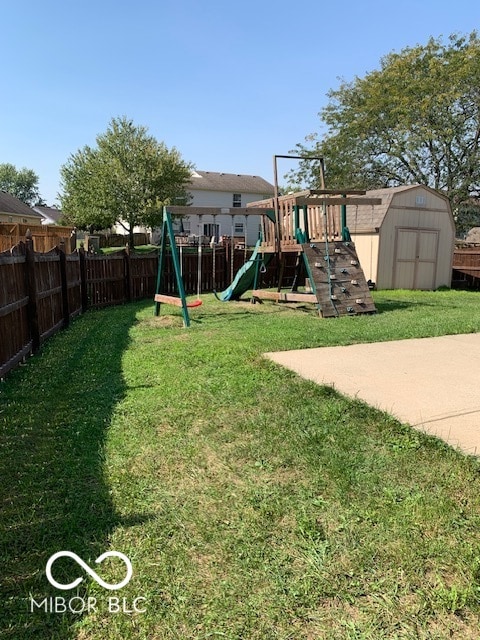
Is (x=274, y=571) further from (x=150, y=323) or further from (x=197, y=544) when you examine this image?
(x=150, y=323)

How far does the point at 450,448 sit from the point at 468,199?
90.0ft

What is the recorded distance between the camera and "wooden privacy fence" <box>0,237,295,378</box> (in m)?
5.32

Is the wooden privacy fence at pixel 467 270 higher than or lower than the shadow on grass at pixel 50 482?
higher

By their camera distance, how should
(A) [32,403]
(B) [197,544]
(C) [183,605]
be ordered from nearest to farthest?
1. (C) [183,605]
2. (B) [197,544]
3. (A) [32,403]

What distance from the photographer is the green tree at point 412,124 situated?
79.0 ft

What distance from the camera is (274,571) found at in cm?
203

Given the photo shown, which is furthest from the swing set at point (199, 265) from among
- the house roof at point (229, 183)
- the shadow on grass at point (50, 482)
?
the house roof at point (229, 183)

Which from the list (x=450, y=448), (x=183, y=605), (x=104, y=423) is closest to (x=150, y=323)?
(x=104, y=423)

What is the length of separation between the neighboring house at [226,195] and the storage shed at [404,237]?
972 inches

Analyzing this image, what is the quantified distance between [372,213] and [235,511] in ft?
46.4

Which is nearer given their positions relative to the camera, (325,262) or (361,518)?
(361,518)
